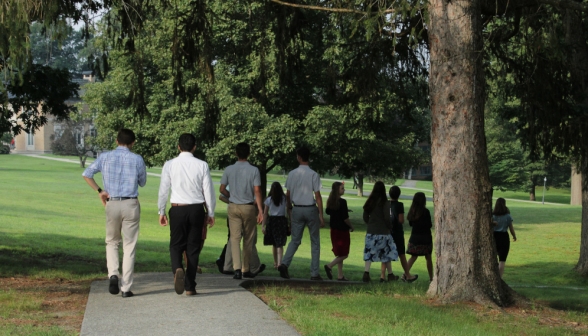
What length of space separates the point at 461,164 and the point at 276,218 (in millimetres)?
4301

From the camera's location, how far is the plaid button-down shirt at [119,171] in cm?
897

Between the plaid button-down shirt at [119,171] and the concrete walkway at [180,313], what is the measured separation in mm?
1189

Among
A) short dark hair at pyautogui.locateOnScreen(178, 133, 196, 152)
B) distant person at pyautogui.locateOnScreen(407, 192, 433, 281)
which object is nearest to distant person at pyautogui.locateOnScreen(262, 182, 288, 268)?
distant person at pyautogui.locateOnScreen(407, 192, 433, 281)

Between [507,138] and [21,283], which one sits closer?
[21,283]

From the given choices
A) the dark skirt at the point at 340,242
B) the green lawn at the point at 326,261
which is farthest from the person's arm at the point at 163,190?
the dark skirt at the point at 340,242

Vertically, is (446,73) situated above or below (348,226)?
above

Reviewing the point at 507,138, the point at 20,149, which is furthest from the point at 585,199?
the point at 20,149

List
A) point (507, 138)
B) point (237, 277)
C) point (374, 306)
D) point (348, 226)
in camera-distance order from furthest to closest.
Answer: point (507, 138)
point (348, 226)
point (237, 277)
point (374, 306)

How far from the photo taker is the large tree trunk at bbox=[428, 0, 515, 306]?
936 centimetres

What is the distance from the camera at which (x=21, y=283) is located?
438 inches

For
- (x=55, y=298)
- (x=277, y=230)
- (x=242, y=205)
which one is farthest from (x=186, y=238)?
(x=277, y=230)

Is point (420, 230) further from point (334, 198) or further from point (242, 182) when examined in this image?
point (242, 182)

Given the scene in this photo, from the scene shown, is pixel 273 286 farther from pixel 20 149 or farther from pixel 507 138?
pixel 20 149

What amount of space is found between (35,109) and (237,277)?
4796 millimetres
